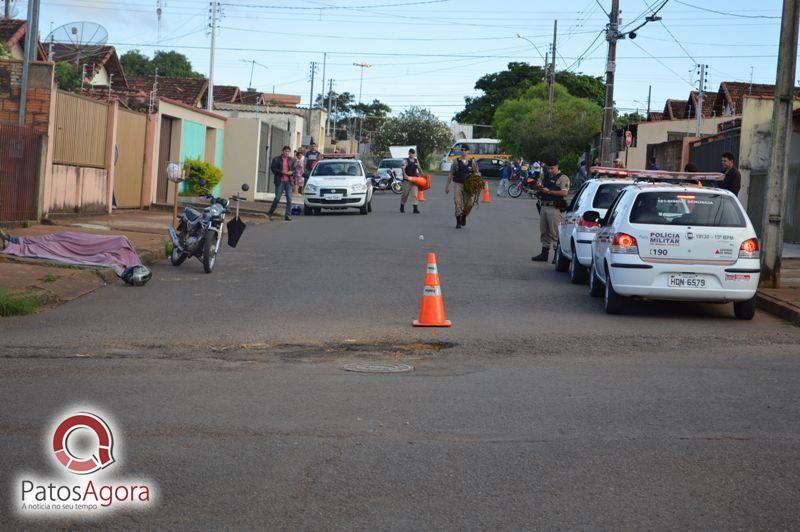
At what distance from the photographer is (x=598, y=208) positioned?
16656 millimetres

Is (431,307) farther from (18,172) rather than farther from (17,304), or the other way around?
(18,172)

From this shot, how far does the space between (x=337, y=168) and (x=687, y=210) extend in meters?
21.7

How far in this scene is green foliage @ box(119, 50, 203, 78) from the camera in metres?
108

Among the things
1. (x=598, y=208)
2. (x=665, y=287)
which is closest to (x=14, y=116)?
(x=598, y=208)

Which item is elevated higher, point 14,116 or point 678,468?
point 14,116

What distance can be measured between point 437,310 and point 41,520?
6.84 meters

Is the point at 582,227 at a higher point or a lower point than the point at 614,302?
higher

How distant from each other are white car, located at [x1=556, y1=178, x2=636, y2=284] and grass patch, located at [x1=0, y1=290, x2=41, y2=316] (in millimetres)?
7947

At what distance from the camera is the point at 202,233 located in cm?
1612

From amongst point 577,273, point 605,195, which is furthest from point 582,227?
point 605,195

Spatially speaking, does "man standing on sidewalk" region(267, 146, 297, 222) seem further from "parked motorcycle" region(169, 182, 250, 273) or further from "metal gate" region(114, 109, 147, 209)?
"parked motorcycle" region(169, 182, 250, 273)

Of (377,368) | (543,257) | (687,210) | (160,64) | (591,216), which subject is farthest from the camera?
(160,64)

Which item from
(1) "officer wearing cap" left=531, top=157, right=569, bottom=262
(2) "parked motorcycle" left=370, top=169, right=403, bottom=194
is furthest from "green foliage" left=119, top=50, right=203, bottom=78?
(1) "officer wearing cap" left=531, top=157, right=569, bottom=262

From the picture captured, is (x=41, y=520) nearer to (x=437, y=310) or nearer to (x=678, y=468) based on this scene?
(x=678, y=468)
